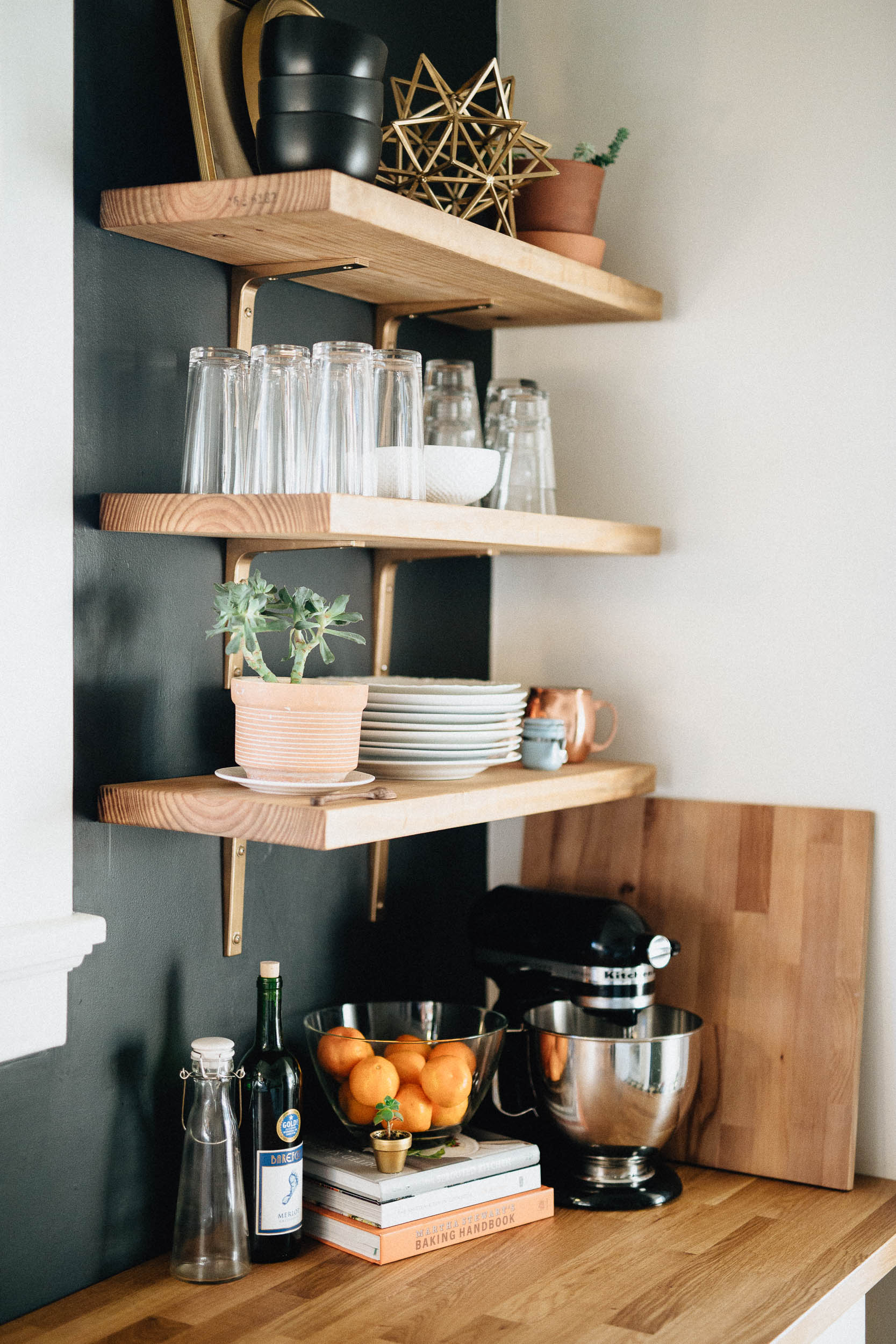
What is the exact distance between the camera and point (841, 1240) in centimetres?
158

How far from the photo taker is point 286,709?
1383mm

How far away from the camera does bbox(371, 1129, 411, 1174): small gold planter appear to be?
4.99ft

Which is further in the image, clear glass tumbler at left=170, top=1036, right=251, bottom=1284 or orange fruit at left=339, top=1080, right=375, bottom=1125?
orange fruit at left=339, top=1080, right=375, bottom=1125

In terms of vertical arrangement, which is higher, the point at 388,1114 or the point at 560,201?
the point at 560,201

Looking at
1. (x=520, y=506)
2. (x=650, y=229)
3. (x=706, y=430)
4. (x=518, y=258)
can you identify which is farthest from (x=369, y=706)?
(x=650, y=229)

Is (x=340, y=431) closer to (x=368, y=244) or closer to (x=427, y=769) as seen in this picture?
(x=368, y=244)

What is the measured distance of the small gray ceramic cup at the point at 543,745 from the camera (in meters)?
1.79

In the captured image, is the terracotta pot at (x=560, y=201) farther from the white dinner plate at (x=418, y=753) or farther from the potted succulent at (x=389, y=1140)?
the potted succulent at (x=389, y=1140)

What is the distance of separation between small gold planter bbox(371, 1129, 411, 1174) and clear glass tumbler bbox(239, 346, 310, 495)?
0.74m

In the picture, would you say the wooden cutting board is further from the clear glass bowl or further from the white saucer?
the white saucer

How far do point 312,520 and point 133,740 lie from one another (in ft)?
1.17

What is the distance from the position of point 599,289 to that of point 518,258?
0.74 ft

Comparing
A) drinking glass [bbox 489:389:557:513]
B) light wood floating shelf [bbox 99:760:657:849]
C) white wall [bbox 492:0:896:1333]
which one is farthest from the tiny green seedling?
drinking glass [bbox 489:389:557:513]

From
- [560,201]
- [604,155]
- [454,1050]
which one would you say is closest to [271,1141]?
[454,1050]
